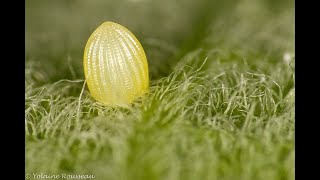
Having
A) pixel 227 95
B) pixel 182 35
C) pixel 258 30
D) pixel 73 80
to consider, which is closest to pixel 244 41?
pixel 258 30

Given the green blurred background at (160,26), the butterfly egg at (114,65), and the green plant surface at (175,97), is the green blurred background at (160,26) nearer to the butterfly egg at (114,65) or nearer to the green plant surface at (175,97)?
the green plant surface at (175,97)

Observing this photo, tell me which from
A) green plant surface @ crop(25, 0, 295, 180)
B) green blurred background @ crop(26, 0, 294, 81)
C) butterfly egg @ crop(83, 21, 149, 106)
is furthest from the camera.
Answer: green blurred background @ crop(26, 0, 294, 81)

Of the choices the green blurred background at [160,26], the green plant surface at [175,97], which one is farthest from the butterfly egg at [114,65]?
the green blurred background at [160,26]

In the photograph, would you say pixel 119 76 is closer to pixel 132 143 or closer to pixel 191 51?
pixel 132 143

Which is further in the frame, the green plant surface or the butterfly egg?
the butterfly egg

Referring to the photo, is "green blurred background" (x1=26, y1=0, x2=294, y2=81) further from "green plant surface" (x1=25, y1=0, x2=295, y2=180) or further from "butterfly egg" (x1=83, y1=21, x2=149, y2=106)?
"butterfly egg" (x1=83, y1=21, x2=149, y2=106)

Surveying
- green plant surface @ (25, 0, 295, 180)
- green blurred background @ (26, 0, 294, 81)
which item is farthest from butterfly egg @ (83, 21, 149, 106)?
green blurred background @ (26, 0, 294, 81)
